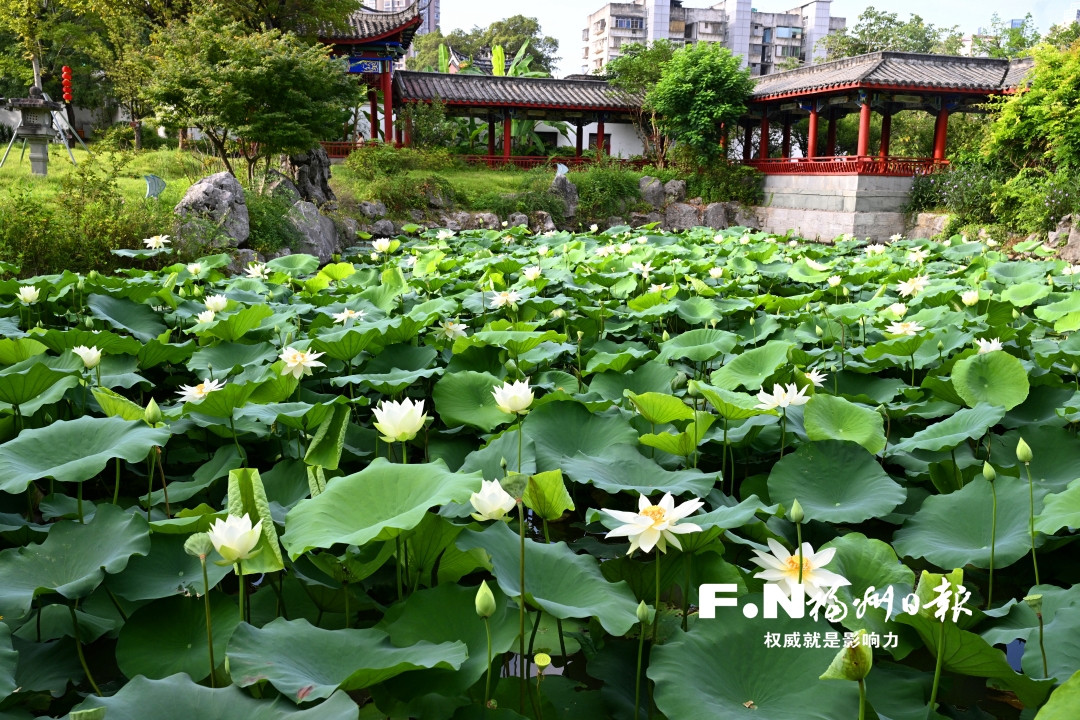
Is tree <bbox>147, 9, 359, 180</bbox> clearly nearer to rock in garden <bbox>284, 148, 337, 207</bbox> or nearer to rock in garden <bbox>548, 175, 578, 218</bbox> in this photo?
rock in garden <bbox>284, 148, 337, 207</bbox>

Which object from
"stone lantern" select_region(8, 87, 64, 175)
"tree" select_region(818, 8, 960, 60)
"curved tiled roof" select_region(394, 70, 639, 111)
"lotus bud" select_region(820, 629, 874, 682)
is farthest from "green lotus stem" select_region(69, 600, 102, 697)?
"tree" select_region(818, 8, 960, 60)

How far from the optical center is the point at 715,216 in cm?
1744

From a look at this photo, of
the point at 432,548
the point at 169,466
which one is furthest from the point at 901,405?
the point at 169,466

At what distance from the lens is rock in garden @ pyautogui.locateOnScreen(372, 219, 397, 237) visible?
41.3 ft

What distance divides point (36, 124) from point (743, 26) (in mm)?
44960

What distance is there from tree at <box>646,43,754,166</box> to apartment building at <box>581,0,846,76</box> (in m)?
30.9

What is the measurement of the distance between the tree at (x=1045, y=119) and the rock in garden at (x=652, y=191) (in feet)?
20.8

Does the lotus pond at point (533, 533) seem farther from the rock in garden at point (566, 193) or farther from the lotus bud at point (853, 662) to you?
the rock in garden at point (566, 193)

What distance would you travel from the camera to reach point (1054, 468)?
2.10m

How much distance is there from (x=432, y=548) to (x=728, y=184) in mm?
17818

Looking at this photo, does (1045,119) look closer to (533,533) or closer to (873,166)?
(873,166)

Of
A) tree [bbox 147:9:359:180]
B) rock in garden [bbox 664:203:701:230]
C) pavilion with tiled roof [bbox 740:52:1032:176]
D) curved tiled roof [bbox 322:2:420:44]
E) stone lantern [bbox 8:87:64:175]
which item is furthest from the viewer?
rock in garden [bbox 664:203:701:230]

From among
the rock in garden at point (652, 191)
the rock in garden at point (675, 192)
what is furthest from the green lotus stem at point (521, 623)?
the rock in garden at point (675, 192)

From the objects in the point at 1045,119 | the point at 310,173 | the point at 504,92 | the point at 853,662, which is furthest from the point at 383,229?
the point at 853,662
